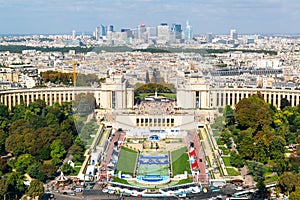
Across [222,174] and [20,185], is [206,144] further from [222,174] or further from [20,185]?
[20,185]

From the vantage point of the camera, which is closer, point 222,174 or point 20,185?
point 20,185

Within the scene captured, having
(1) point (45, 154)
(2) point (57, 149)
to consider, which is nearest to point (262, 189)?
(2) point (57, 149)

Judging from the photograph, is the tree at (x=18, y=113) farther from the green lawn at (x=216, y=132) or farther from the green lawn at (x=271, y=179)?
the green lawn at (x=271, y=179)

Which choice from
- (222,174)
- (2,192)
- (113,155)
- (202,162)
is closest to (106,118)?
(113,155)

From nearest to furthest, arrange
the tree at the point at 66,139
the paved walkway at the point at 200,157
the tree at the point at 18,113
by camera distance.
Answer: the paved walkway at the point at 200,157 < the tree at the point at 66,139 < the tree at the point at 18,113

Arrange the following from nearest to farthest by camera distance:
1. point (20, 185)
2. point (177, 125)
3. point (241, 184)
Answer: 1. point (20, 185)
2. point (241, 184)
3. point (177, 125)

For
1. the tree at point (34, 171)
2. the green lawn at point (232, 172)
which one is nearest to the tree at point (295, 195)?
the green lawn at point (232, 172)

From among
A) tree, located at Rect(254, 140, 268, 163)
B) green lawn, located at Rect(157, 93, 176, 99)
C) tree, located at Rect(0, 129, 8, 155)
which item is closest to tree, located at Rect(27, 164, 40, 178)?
tree, located at Rect(0, 129, 8, 155)
